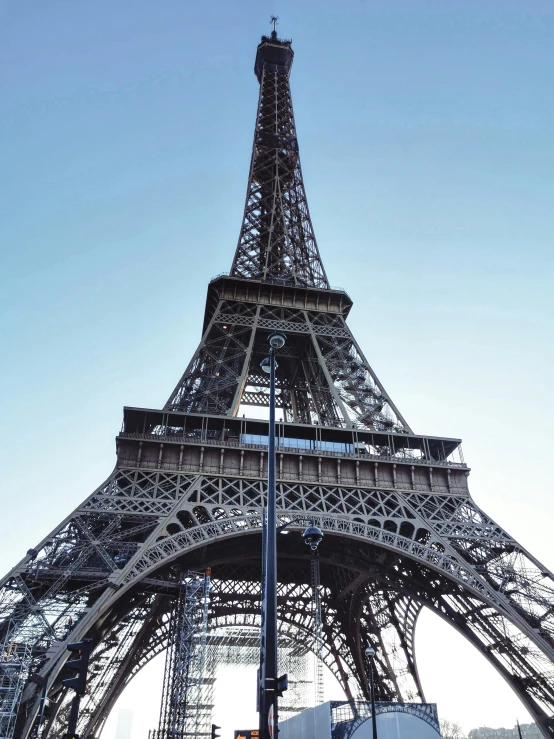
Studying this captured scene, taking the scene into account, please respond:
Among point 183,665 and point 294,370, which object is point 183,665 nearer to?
point 183,665

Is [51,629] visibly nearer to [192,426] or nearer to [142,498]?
[142,498]

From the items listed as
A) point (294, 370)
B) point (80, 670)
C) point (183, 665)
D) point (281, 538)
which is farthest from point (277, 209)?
point (80, 670)

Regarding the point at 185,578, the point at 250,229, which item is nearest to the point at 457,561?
the point at 185,578

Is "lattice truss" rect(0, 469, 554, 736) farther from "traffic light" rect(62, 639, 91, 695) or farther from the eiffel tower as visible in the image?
"traffic light" rect(62, 639, 91, 695)

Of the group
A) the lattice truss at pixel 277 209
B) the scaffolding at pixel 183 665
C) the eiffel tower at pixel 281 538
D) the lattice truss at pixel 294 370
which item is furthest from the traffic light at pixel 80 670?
the lattice truss at pixel 277 209

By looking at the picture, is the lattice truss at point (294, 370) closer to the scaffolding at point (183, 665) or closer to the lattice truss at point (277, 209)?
the lattice truss at point (277, 209)

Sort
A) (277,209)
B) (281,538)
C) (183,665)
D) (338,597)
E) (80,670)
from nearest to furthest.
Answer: (80,670) < (183,665) < (281,538) < (338,597) < (277,209)
